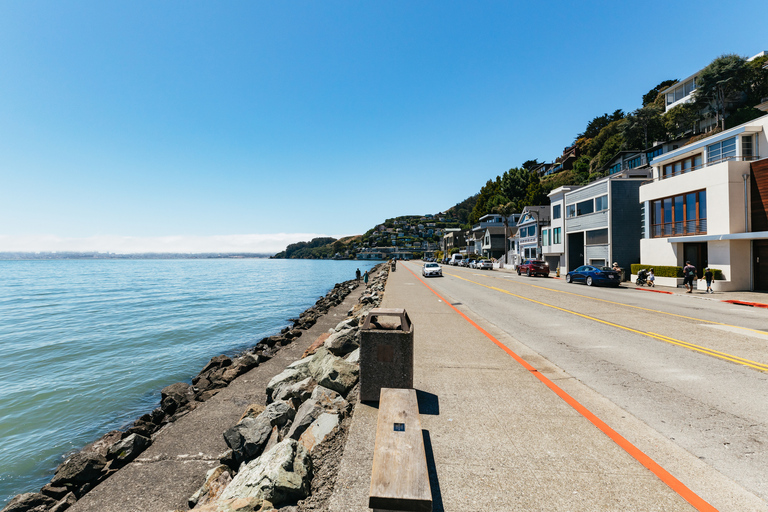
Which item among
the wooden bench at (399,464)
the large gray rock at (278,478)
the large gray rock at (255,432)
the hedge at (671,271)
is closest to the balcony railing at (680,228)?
the hedge at (671,271)

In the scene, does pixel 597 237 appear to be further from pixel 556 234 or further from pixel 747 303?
pixel 747 303

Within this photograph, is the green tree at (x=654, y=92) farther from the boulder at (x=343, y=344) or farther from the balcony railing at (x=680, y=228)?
the boulder at (x=343, y=344)

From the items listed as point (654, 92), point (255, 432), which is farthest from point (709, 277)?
point (654, 92)

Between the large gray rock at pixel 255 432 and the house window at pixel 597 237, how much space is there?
35861 mm

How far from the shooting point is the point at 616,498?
10.0 ft

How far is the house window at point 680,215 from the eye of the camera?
23.7 meters

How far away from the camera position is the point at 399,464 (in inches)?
110

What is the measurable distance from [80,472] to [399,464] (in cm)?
673

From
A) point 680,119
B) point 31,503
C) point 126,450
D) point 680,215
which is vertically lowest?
point 31,503

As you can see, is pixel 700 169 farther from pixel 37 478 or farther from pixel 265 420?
pixel 37 478

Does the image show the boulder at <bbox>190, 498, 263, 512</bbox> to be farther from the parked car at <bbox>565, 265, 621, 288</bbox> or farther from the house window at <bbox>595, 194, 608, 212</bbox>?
the house window at <bbox>595, 194, 608, 212</bbox>

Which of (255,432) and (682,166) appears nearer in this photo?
(255,432)

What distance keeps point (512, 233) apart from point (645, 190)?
142 feet

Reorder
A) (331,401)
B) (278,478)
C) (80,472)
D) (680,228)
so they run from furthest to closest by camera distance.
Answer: (680,228) < (80,472) < (331,401) < (278,478)
